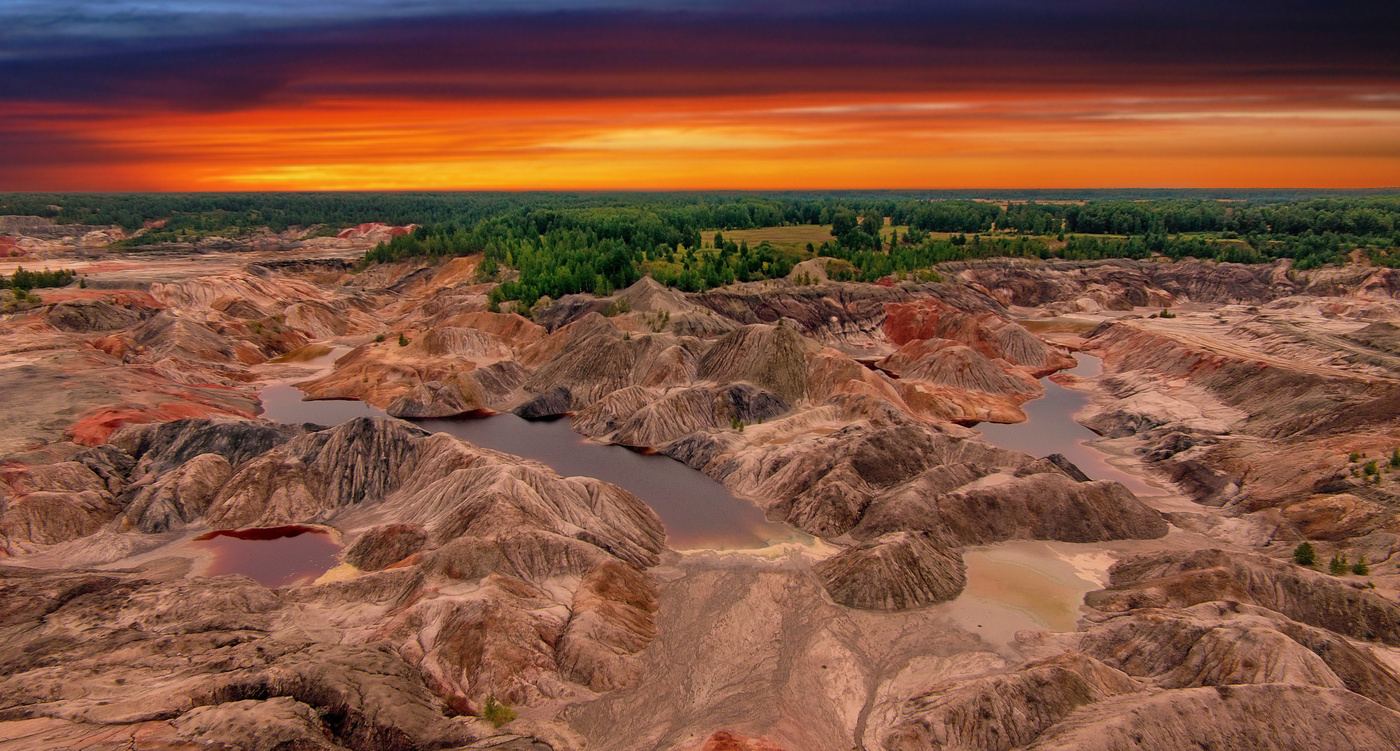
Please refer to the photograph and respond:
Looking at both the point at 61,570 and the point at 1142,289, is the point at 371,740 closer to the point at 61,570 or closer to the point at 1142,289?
the point at 61,570

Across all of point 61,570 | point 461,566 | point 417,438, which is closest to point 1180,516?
point 461,566

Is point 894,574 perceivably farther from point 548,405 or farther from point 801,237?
point 801,237

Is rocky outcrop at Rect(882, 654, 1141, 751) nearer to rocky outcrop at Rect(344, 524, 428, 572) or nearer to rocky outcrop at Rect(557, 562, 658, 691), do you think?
rocky outcrop at Rect(557, 562, 658, 691)

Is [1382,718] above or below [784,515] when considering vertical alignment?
above

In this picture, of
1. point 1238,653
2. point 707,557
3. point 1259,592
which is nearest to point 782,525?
point 707,557

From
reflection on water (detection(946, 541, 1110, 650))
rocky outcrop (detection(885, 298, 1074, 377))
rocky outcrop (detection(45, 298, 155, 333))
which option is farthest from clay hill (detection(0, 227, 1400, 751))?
rocky outcrop (detection(45, 298, 155, 333))

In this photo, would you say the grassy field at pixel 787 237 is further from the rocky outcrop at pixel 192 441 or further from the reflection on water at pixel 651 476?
the rocky outcrop at pixel 192 441

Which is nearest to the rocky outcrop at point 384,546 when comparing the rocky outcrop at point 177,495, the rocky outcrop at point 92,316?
the rocky outcrop at point 177,495
